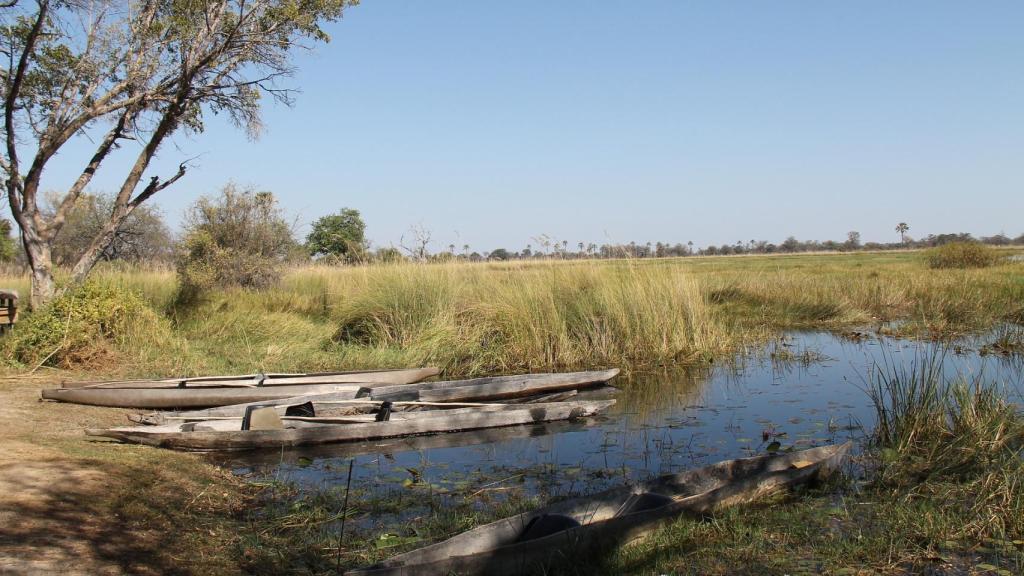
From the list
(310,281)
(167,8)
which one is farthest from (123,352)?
(310,281)

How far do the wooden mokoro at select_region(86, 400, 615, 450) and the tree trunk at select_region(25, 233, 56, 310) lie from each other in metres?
4.78

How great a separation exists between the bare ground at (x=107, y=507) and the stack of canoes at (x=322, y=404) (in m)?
0.52

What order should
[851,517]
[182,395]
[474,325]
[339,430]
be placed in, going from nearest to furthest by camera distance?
[851,517], [339,430], [182,395], [474,325]

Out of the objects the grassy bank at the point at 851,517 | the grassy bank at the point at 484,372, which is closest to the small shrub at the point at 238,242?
the grassy bank at the point at 484,372

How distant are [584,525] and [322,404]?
4728mm

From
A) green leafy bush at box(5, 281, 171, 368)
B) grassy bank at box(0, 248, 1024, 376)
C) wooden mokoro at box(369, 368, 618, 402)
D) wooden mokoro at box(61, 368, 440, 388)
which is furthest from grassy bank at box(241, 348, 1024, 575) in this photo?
green leafy bush at box(5, 281, 171, 368)

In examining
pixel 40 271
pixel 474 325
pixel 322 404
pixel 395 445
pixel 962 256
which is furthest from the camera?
pixel 962 256

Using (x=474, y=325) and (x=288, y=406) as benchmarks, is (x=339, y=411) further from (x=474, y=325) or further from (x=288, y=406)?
(x=474, y=325)

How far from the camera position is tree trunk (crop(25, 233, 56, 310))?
976 cm

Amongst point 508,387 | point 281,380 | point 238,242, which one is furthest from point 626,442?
point 238,242

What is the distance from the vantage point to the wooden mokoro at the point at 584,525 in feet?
10.4

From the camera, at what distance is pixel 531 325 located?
1072 cm

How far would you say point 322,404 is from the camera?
7.60m

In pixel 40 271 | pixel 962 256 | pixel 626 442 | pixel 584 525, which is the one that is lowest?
pixel 626 442
